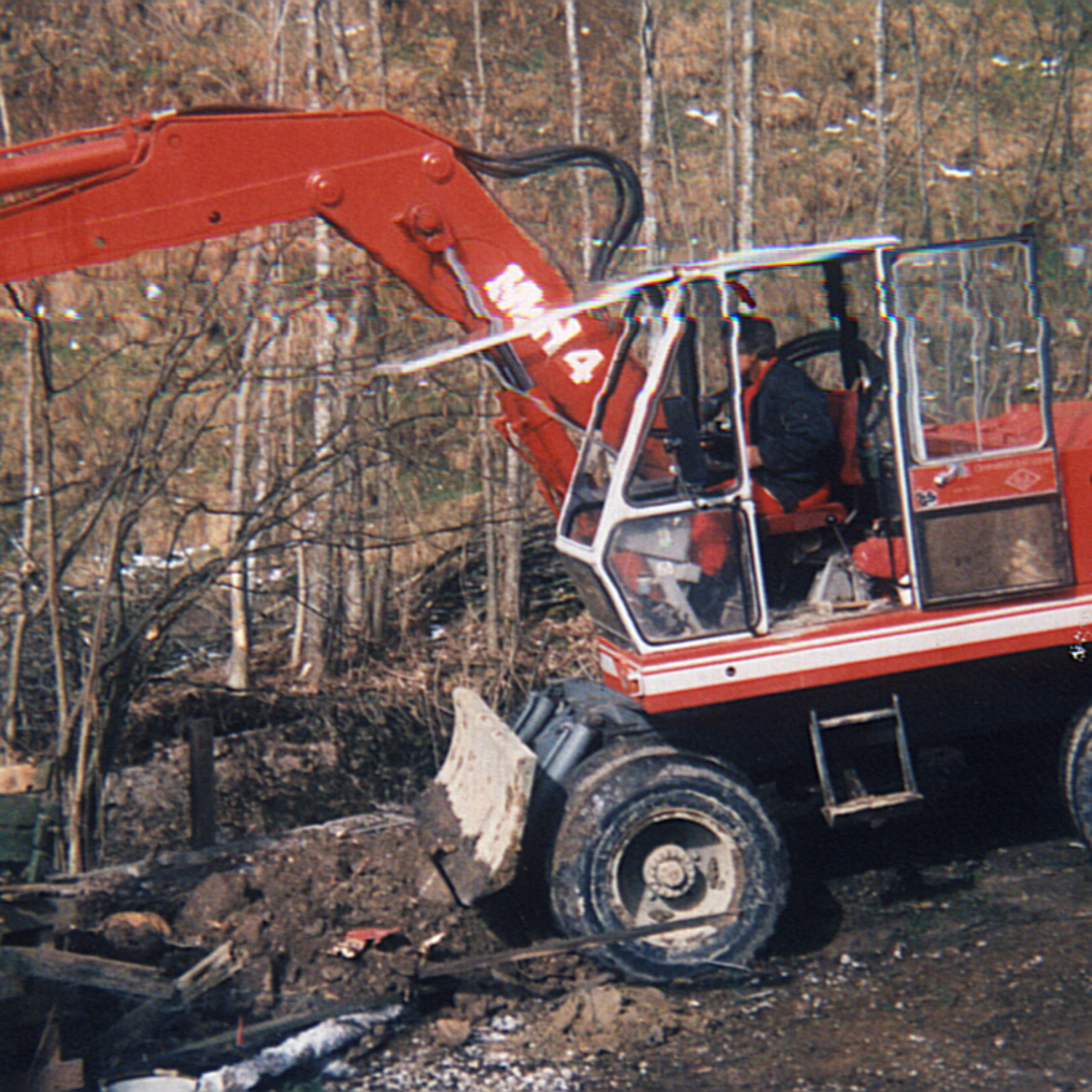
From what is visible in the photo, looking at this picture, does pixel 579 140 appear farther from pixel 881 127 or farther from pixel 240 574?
pixel 240 574

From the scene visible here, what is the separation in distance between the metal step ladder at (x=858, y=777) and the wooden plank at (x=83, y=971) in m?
2.76

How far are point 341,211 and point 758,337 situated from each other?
1834 millimetres

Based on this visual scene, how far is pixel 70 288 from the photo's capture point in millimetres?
15477

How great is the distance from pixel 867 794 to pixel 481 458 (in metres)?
5.00

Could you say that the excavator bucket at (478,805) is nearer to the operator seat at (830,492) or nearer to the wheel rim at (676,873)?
the wheel rim at (676,873)

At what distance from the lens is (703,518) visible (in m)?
5.13

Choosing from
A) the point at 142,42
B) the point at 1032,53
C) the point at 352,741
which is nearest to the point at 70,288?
the point at 142,42

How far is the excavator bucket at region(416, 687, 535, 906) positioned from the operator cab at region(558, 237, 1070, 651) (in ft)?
2.47

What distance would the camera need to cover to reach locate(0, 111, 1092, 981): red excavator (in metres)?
5.12

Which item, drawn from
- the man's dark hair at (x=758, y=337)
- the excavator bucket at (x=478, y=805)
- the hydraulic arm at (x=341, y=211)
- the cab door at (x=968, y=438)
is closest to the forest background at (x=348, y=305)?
the hydraulic arm at (x=341, y=211)

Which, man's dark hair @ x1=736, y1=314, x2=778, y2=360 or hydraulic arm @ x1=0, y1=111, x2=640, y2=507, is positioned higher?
hydraulic arm @ x1=0, y1=111, x2=640, y2=507

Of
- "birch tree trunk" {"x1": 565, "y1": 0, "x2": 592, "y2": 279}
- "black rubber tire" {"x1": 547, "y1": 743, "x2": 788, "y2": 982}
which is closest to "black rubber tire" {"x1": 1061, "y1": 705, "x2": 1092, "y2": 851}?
"black rubber tire" {"x1": 547, "y1": 743, "x2": 788, "y2": 982}

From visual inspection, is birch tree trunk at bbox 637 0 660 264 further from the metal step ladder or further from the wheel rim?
the wheel rim

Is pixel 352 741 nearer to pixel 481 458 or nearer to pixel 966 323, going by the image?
pixel 481 458
